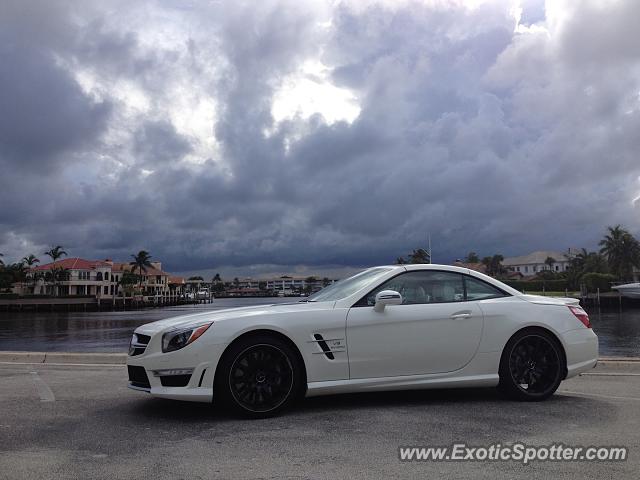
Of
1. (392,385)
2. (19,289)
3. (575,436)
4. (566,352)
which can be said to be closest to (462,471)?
(575,436)

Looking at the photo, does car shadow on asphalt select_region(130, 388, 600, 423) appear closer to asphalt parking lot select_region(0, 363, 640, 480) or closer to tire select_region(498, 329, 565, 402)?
asphalt parking lot select_region(0, 363, 640, 480)

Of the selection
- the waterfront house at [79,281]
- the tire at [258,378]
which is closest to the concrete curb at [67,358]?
the tire at [258,378]

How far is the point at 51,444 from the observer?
4250 mm

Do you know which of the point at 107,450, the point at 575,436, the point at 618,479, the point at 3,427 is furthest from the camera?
the point at 3,427

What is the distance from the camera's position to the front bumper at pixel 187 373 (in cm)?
489

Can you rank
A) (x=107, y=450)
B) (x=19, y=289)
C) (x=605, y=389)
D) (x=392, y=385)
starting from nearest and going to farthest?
(x=107, y=450), (x=392, y=385), (x=605, y=389), (x=19, y=289)

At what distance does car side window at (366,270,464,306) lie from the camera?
5703 millimetres

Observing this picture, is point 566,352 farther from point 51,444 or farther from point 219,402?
point 51,444

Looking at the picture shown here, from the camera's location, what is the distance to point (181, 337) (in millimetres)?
5012

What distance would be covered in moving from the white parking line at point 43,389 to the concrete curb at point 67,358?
1.47m

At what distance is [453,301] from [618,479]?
2.50m

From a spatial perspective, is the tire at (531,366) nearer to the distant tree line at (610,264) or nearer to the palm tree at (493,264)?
the distant tree line at (610,264)

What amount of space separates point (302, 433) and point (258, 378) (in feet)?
2.31

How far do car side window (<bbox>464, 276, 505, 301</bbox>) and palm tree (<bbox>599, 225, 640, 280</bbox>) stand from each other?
122276 mm
